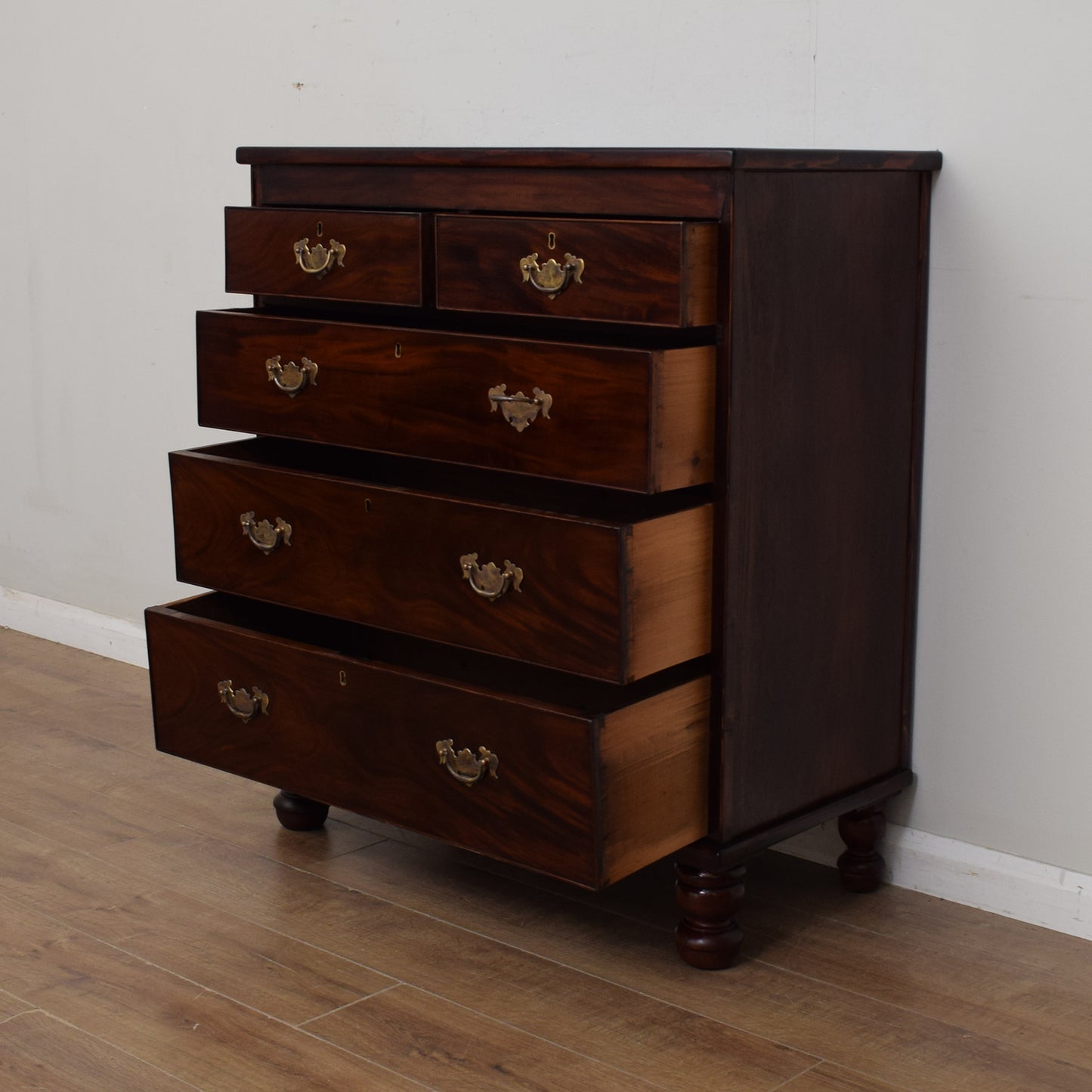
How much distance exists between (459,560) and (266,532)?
0.99 ft

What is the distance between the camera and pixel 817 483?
1.70 metres

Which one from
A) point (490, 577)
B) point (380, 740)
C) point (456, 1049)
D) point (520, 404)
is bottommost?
point (456, 1049)

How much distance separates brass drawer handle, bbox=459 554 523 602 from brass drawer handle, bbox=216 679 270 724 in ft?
1.20

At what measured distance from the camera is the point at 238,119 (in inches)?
101

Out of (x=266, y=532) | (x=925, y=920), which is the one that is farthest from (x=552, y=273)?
(x=925, y=920)

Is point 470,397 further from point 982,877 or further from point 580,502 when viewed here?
point 982,877

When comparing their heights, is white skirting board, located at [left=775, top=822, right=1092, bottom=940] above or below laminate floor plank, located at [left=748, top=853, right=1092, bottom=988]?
above

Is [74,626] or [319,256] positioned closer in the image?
[319,256]

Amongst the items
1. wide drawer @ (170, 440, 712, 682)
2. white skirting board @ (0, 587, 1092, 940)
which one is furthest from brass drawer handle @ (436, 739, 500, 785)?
white skirting board @ (0, 587, 1092, 940)

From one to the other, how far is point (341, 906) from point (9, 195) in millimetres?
1746

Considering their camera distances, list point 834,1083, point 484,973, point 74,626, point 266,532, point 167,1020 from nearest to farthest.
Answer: point 834,1083 → point 167,1020 → point 484,973 → point 266,532 → point 74,626

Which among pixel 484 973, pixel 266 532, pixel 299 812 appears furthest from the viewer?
pixel 299 812

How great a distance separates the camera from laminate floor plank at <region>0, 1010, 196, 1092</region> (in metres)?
1.50

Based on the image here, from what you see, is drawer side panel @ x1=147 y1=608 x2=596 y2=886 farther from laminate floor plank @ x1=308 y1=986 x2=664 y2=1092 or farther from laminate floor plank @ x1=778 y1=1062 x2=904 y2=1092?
laminate floor plank @ x1=778 y1=1062 x2=904 y2=1092
